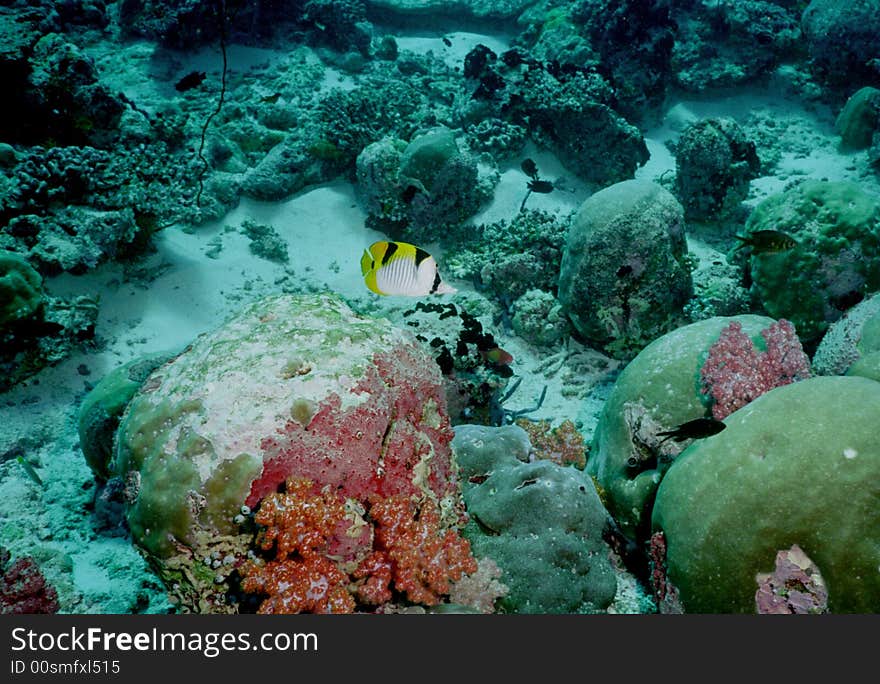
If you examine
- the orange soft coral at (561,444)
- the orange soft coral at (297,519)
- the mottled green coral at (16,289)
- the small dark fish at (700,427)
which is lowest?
the orange soft coral at (561,444)

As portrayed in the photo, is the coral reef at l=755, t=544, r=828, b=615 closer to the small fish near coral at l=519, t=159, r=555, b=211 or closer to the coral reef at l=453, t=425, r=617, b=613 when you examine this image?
the coral reef at l=453, t=425, r=617, b=613

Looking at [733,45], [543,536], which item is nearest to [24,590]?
[543,536]

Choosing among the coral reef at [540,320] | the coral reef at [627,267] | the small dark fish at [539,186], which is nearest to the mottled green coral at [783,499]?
the coral reef at [627,267]

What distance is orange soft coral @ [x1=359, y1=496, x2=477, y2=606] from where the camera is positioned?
2500 mm

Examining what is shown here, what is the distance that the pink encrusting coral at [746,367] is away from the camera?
3.38 m

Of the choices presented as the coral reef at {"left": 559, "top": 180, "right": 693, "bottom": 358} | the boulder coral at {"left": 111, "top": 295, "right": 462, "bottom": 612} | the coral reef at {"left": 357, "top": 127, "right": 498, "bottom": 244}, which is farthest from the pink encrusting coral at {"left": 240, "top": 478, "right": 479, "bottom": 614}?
the coral reef at {"left": 357, "top": 127, "right": 498, "bottom": 244}

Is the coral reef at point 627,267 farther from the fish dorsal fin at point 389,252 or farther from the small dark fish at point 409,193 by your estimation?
the fish dorsal fin at point 389,252

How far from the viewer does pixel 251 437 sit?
95.3 inches

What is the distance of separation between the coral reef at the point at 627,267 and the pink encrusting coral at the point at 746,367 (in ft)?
7.32

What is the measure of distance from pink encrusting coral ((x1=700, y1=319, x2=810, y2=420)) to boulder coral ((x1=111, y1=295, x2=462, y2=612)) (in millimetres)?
2102

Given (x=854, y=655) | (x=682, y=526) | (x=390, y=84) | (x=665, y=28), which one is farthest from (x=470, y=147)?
(x=854, y=655)

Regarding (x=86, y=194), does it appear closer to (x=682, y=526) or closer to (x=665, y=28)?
(x=682, y=526)

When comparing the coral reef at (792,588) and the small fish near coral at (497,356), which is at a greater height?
the coral reef at (792,588)

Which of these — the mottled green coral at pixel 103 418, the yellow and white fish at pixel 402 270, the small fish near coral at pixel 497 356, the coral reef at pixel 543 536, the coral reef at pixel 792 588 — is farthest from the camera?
the small fish near coral at pixel 497 356
